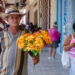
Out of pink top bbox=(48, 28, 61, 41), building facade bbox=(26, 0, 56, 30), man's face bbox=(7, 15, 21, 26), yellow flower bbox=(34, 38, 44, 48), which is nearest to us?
yellow flower bbox=(34, 38, 44, 48)

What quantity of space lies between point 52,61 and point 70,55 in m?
4.51

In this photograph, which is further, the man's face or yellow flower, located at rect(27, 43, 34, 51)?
the man's face

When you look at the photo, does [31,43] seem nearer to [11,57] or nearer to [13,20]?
[11,57]

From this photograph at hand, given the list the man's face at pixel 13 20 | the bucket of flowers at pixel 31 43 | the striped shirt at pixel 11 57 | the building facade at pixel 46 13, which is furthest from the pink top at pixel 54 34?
the bucket of flowers at pixel 31 43

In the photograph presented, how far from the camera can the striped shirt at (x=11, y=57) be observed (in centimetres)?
255

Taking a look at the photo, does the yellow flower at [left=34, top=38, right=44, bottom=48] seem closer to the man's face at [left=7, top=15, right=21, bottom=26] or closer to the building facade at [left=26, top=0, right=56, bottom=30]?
the man's face at [left=7, top=15, right=21, bottom=26]

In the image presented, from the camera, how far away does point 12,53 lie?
2.56 metres

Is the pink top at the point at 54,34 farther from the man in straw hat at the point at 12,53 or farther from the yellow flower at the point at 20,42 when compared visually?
the yellow flower at the point at 20,42

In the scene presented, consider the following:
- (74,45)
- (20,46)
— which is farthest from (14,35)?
(74,45)

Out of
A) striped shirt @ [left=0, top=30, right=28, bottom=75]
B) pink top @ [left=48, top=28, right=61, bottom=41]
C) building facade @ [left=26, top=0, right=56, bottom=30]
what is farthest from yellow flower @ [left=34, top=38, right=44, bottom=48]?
building facade @ [left=26, top=0, right=56, bottom=30]

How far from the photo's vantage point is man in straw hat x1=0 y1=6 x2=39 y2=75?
255cm

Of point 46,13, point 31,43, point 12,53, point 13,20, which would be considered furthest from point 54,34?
point 46,13

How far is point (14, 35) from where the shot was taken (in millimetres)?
2668

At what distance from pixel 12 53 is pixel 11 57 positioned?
0.05m
